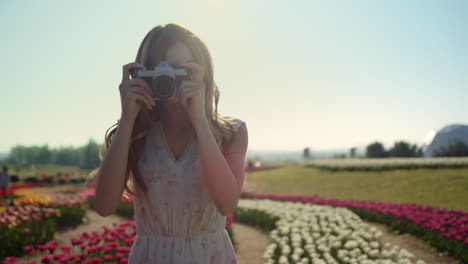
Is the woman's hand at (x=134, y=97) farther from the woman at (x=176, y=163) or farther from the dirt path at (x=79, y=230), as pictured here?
the dirt path at (x=79, y=230)

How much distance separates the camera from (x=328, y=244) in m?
5.55

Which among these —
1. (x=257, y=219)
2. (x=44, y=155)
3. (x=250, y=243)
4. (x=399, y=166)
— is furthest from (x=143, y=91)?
(x=44, y=155)

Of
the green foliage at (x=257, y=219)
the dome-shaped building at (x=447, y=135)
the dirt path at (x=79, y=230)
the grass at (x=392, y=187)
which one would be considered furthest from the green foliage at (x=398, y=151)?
the dirt path at (x=79, y=230)

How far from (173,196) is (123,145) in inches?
11.0

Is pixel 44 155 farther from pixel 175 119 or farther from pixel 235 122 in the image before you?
pixel 235 122

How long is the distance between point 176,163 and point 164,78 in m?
0.34

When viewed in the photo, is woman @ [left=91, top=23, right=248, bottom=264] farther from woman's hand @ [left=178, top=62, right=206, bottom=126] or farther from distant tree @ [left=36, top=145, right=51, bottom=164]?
distant tree @ [left=36, top=145, right=51, bottom=164]

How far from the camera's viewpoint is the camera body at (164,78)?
4.16ft

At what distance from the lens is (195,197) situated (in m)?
1.32

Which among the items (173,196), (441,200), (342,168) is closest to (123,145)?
(173,196)

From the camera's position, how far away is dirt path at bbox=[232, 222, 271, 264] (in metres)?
5.50

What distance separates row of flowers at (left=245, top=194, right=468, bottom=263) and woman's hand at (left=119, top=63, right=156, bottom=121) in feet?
17.0

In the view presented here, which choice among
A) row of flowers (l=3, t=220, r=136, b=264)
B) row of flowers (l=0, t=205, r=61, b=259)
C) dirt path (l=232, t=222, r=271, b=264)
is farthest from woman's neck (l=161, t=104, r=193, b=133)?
row of flowers (l=0, t=205, r=61, b=259)

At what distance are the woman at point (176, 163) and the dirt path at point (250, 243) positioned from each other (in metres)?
4.20
